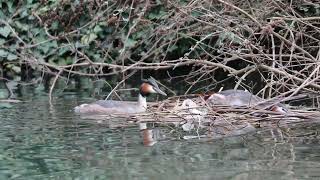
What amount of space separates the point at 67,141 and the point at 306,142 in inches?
93.4

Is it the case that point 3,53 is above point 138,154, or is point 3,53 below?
above

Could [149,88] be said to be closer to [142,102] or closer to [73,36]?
[142,102]

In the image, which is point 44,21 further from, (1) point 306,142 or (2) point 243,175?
(2) point 243,175

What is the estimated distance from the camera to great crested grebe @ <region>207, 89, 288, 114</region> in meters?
9.67

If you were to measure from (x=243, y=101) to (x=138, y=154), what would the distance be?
2.78m

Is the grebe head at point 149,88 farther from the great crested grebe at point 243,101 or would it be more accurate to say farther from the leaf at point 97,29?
the leaf at point 97,29

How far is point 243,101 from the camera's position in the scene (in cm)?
1020

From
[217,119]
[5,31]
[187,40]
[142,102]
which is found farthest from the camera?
[5,31]

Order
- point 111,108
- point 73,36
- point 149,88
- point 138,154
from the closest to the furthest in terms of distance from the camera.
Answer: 1. point 138,154
2. point 111,108
3. point 149,88
4. point 73,36

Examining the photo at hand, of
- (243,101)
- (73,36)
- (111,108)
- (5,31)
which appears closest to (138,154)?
(243,101)

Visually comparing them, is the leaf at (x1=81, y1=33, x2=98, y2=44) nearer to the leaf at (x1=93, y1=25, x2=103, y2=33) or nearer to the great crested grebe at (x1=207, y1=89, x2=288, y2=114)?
the leaf at (x1=93, y1=25, x2=103, y2=33)

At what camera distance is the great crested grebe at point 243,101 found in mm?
9672

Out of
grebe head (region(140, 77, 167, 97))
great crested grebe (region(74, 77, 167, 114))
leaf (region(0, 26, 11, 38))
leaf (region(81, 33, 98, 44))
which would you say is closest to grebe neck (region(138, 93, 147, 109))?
great crested grebe (region(74, 77, 167, 114))

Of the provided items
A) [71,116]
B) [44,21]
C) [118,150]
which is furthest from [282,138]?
[44,21]
